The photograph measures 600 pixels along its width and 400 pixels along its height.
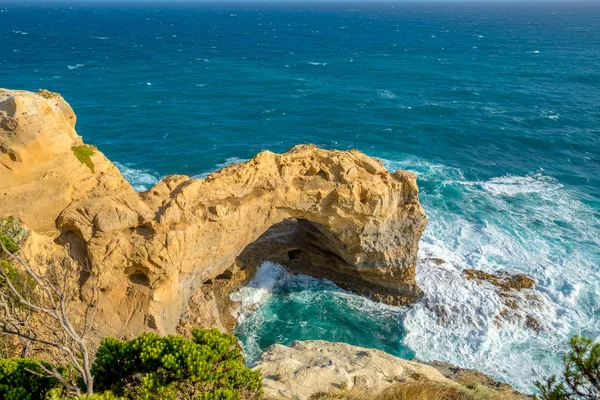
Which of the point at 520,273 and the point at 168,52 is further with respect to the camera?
the point at 168,52

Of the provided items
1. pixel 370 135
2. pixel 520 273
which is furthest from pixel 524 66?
pixel 520 273

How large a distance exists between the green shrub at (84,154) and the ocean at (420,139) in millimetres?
12816

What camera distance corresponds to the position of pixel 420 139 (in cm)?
5416

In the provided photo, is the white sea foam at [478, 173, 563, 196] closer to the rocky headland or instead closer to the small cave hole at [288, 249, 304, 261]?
the rocky headland

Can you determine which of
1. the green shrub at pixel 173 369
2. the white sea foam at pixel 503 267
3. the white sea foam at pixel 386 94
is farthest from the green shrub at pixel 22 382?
the white sea foam at pixel 386 94

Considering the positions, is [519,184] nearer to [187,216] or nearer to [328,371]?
[328,371]

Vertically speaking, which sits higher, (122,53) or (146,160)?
(122,53)

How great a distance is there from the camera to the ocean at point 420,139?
27.5 metres

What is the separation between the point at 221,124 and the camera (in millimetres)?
56719

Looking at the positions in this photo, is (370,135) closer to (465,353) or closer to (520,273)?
(520,273)

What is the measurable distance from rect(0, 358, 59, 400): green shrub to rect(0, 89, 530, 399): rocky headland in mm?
7755

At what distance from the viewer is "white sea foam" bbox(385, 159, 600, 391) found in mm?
26062

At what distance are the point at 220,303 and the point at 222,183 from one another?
8.95 meters

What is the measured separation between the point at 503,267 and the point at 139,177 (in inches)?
1293
